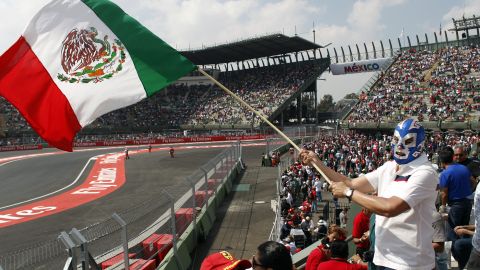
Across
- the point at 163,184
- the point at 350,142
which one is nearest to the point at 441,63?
the point at 350,142

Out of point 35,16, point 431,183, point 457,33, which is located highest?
point 457,33

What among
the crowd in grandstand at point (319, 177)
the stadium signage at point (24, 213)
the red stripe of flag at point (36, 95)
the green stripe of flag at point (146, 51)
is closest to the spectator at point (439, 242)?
the crowd in grandstand at point (319, 177)

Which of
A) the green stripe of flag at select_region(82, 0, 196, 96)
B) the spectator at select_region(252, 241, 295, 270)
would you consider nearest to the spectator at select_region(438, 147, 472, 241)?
the spectator at select_region(252, 241, 295, 270)

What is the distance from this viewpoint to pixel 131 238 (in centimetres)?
687

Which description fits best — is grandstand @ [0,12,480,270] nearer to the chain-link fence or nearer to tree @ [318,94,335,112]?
the chain-link fence

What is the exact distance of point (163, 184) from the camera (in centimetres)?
2214

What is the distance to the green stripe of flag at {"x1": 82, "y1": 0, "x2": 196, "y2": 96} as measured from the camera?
628 centimetres

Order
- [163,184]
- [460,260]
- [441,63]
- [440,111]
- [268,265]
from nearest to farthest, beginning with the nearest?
[268,265]
[460,260]
[163,184]
[440,111]
[441,63]

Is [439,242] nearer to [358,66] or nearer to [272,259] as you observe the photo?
[272,259]

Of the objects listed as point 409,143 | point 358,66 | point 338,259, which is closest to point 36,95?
point 338,259

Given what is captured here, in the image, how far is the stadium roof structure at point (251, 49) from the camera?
174ft

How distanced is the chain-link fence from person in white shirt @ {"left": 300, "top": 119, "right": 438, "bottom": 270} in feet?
11.6

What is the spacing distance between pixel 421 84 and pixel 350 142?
18779mm

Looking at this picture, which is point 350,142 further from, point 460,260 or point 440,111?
point 460,260
